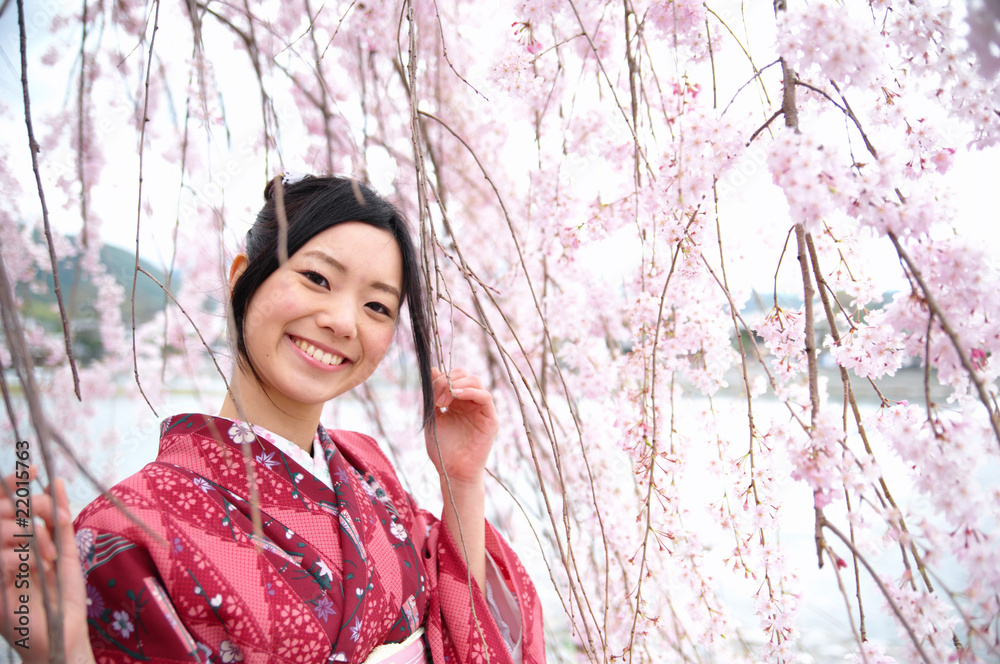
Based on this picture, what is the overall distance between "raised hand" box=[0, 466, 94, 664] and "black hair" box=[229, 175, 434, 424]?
387 mm

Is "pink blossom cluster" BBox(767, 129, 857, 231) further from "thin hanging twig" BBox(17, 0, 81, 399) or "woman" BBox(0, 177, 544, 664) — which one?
"thin hanging twig" BBox(17, 0, 81, 399)

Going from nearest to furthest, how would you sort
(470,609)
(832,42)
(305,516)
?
(832,42), (305,516), (470,609)

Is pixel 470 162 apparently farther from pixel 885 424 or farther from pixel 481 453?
pixel 885 424

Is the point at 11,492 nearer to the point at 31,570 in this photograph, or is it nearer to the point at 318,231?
the point at 31,570

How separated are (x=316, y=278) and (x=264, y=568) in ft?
1.39

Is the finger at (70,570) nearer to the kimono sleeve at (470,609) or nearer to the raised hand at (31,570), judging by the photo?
the raised hand at (31,570)

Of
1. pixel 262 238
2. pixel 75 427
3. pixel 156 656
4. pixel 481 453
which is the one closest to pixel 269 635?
pixel 156 656

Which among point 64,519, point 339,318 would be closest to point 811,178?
point 339,318

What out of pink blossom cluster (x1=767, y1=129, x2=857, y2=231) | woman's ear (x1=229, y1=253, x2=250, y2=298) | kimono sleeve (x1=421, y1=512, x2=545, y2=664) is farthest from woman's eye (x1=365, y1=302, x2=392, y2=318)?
pink blossom cluster (x1=767, y1=129, x2=857, y2=231)

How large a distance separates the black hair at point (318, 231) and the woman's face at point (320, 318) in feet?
0.06

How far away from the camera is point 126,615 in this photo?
668 mm

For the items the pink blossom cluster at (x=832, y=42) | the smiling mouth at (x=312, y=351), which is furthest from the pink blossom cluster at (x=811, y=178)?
the smiling mouth at (x=312, y=351)

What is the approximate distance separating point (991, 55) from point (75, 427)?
10.7 feet

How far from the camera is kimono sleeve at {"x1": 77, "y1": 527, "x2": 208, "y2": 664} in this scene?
667 millimetres
